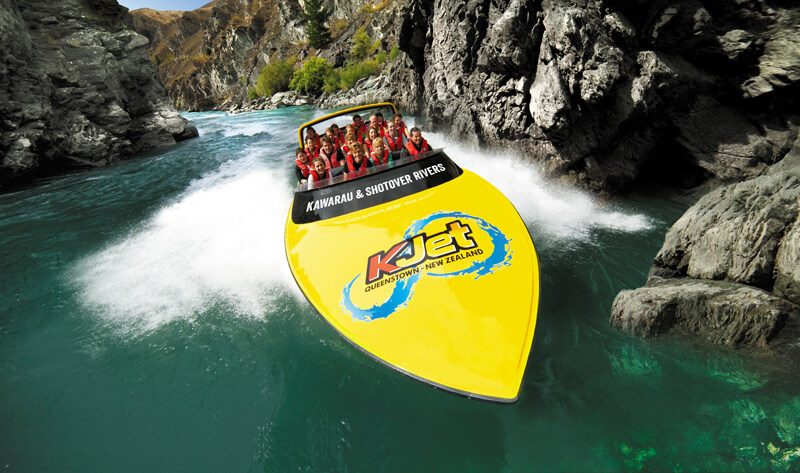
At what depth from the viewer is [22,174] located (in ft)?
37.3

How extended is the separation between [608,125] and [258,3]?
120 m

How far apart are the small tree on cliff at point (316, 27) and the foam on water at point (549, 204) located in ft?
194

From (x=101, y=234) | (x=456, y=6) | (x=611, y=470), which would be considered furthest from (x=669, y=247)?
(x=101, y=234)

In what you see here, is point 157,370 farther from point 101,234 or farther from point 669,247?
point 669,247

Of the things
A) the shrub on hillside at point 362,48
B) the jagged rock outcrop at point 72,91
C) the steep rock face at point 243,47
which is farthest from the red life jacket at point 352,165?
the shrub on hillside at point 362,48

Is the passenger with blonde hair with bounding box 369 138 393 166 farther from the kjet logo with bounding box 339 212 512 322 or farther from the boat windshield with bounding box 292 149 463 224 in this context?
the kjet logo with bounding box 339 212 512 322

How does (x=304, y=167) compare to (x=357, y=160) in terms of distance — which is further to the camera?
(x=304, y=167)

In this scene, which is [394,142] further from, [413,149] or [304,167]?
[304,167]

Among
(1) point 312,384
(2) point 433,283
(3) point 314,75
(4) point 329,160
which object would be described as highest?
(3) point 314,75

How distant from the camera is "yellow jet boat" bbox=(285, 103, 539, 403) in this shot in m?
2.61

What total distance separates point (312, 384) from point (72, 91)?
17.9m

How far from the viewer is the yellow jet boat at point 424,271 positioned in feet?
8.57

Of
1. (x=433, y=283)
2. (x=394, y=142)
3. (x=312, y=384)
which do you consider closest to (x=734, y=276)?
(x=433, y=283)

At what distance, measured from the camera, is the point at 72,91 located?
45.4ft
